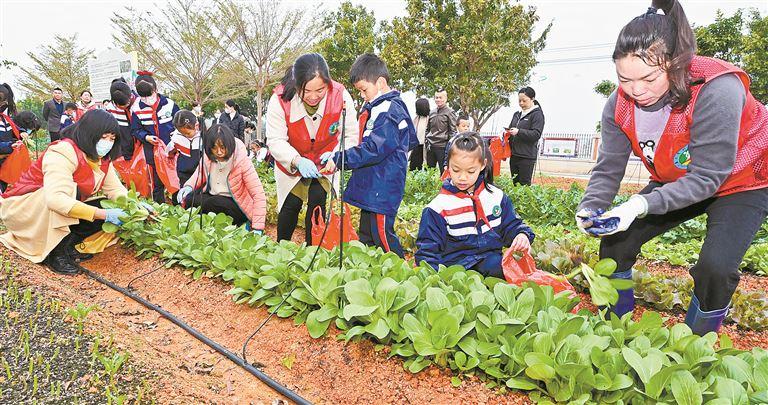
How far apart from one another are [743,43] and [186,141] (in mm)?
14807

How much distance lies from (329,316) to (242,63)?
19.3m

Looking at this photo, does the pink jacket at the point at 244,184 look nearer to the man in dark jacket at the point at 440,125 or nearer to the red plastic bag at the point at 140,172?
the red plastic bag at the point at 140,172

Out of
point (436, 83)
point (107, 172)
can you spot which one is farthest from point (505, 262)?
point (436, 83)

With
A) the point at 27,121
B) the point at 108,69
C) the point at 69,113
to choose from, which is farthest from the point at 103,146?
the point at 69,113

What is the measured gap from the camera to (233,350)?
8.56ft

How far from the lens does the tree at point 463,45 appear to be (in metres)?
18.1

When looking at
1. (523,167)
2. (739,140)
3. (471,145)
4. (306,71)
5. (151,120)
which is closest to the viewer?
(739,140)

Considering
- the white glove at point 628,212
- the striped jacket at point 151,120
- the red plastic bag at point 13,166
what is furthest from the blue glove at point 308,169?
the red plastic bag at point 13,166

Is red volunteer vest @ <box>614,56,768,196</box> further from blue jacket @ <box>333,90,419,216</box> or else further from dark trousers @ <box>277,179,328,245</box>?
dark trousers @ <box>277,179,328,245</box>

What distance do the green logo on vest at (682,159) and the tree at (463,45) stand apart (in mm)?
16690

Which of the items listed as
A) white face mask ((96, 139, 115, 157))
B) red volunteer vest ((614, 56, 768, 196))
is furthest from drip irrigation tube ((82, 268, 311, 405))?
red volunteer vest ((614, 56, 768, 196))

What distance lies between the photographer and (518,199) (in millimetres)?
6699

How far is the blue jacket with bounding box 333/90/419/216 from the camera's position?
123 inches

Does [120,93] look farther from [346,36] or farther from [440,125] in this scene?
[346,36]
